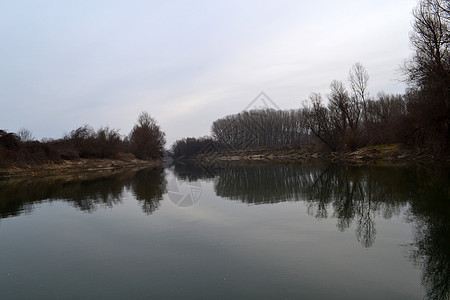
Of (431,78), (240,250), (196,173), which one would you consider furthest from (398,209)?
(196,173)

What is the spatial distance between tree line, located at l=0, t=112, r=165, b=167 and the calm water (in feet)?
83.3

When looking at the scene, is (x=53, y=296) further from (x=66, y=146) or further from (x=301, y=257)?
(x=66, y=146)

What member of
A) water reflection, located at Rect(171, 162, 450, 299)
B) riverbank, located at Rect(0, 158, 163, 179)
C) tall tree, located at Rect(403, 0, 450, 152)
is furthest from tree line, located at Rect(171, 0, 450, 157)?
riverbank, located at Rect(0, 158, 163, 179)

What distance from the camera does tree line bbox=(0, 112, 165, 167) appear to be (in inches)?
1195

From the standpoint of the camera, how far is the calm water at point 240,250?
3803mm

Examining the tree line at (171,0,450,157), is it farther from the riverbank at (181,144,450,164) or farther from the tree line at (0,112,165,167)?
the tree line at (0,112,165,167)

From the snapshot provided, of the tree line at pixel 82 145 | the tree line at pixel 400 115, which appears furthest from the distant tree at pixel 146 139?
the tree line at pixel 400 115

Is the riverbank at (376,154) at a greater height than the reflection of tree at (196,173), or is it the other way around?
the riverbank at (376,154)

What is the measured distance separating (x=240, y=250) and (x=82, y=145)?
137 ft

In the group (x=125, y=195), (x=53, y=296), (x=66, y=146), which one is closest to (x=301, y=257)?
(x=53, y=296)

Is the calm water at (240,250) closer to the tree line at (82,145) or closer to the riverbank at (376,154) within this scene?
the riverbank at (376,154)

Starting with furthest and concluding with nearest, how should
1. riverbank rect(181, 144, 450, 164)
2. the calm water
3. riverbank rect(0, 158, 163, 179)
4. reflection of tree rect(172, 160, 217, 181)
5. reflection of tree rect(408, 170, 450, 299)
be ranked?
1. riverbank rect(0, 158, 163, 179)
2. riverbank rect(181, 144, 450, 164)
3. reflection of tree rect(172, 160, 217, 181)
4. the calm water
5. reflection of tree rect(408, 170, 450, 299)

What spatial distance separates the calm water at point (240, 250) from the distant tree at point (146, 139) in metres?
52.0

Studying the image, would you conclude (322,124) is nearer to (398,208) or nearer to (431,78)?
(431,78)
